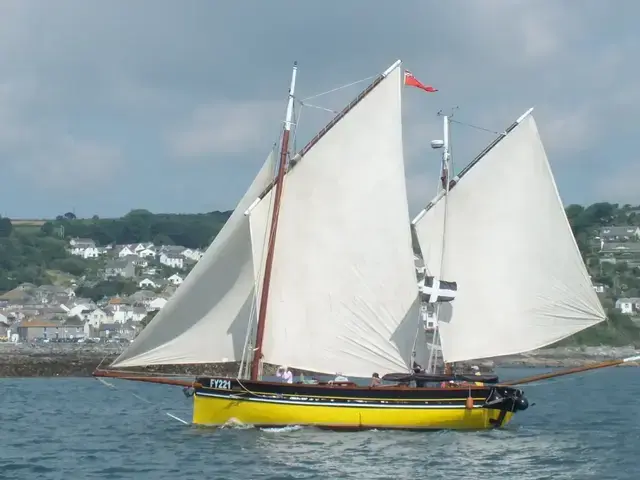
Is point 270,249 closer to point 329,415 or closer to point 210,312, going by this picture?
point 210,312

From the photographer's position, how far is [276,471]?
37.1 m

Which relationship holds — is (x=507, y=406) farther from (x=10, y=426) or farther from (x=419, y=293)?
(x=10, y=426)

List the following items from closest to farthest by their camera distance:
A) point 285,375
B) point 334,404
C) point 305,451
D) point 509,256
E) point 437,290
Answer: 1. point 305,451
2. point 334,404
3. point 285,375
4. point 437,290
5. point 509,256

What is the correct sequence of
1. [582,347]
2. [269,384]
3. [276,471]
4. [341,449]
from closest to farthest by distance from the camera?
[276,471]
[341,449]
[269,384]
[582,347]

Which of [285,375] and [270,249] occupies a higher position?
[270,249]

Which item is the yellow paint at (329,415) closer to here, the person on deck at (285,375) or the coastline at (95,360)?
the person on deck at (285,375)

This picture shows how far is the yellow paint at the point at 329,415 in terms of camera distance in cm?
4584

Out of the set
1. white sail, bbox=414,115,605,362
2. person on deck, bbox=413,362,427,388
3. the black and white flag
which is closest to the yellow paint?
person on deck, bbox=413,362,427,388

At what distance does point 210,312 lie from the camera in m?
46.6

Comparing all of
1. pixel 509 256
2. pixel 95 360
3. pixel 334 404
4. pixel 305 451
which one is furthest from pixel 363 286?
pixel 95 360

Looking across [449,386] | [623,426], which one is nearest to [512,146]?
[449,386]

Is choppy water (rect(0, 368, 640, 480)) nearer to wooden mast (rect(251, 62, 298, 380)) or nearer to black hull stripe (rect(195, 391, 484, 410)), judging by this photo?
black hull stripe (rect(195, 391, 484, 410))

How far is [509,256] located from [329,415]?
1074 centimetres

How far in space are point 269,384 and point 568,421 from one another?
18.6 meters
